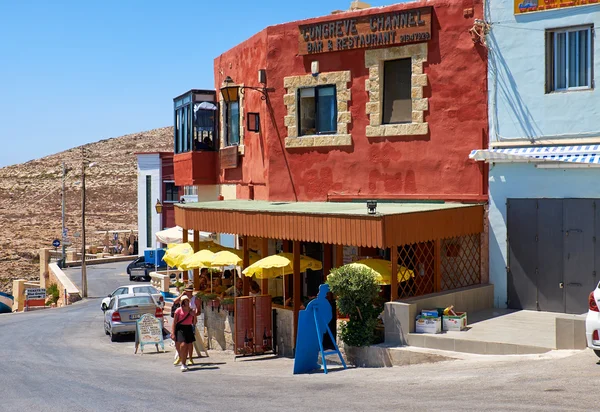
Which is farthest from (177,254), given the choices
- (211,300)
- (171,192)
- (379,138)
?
(171,192)

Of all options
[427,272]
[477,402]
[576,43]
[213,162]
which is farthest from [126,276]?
[477,402]

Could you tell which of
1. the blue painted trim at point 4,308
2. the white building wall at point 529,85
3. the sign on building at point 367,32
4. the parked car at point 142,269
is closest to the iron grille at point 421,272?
the white building wall at point 529,85

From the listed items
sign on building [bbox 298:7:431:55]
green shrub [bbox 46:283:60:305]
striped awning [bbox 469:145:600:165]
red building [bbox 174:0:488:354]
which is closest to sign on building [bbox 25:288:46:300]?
green shrub [bbox 46:283:60:305]

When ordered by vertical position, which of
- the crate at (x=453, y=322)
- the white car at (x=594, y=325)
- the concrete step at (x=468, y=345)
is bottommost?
the concrete step at (x=468, y=345)

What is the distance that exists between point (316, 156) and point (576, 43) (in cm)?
785

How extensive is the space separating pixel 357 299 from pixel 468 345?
2.35 metres

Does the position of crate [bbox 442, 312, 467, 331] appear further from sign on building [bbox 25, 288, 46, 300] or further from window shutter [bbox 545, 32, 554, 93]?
sign on building [bbox 25, 288, 46, 300]

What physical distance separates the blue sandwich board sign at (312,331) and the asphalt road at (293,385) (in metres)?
0.45

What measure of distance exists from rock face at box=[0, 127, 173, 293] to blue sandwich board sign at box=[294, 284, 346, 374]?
177ft

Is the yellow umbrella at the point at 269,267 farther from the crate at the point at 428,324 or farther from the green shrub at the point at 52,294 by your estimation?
the green shrub at the point at 52,294

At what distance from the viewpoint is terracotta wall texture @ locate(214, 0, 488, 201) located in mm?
18641

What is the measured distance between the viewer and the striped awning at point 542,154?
16094 millimetres

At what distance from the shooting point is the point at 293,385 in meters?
13.2

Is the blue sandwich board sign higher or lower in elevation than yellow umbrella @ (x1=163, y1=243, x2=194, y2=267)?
lower
